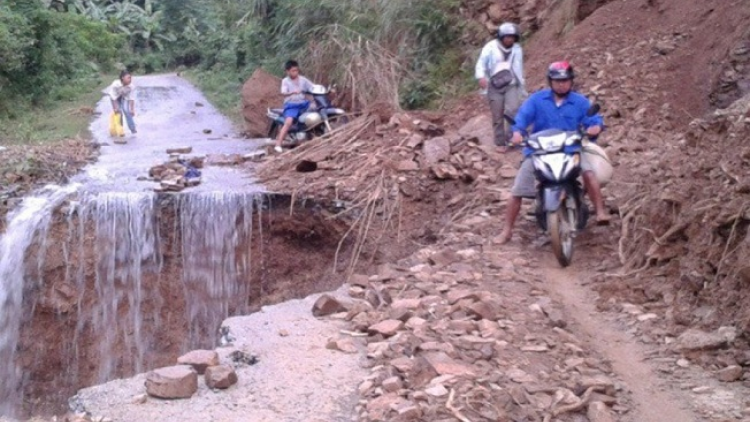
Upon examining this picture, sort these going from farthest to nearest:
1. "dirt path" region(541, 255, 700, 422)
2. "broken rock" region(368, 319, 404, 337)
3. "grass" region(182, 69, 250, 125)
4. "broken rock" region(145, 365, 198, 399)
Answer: "grass" region(182, 69, 250, 125)
"broken rock" region(368, 319, 404, 337)
"broken rock" region(145, 365, 198, 399)
"dirt path" region(541, 255, 700, 422)

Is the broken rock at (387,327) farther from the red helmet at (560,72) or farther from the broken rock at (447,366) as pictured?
the red helmet at (560,72)

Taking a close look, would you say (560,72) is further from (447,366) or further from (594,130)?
(447,366)

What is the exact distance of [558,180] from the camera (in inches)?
286

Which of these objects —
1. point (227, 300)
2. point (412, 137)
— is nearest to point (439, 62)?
point (412, 137)

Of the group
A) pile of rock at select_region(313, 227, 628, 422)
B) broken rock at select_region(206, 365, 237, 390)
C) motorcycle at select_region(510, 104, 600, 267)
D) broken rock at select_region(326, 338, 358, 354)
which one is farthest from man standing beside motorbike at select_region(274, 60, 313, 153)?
broken rock at select_region(206, 365, 237, 390)

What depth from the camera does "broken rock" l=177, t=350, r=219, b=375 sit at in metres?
5.50

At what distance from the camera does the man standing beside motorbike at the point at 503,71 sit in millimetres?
9969

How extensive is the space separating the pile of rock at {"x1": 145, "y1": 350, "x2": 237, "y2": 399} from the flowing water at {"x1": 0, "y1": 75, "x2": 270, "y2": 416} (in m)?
4.89

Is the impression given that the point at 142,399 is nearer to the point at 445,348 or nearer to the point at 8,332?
the point at 445,348

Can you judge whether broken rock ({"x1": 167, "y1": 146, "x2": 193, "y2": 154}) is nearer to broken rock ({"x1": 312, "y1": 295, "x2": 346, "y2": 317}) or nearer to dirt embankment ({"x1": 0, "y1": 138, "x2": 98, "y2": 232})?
dirt embankment ({"x1": 0, "y1": 138, "x2": 98, "y2": 232})

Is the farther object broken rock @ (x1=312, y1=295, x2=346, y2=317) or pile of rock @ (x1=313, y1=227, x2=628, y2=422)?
broken rock @ (x1=312, y1=295, x2=346, y2=317)

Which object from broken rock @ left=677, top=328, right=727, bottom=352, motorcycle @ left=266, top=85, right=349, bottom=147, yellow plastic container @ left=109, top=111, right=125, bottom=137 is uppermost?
motorcycle @ left=266, top=85, right=349, bottom=147

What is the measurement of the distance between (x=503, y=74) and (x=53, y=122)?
12324 millimetres

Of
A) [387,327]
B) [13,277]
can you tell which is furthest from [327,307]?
[13,277]
